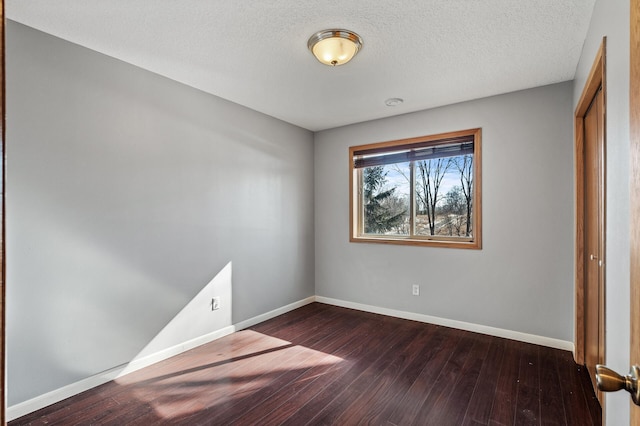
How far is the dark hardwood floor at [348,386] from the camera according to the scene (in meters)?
2.00

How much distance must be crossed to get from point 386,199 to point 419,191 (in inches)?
17.7

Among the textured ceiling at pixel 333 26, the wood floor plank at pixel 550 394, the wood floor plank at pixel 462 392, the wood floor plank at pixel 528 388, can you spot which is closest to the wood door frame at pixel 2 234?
the textured ceiling at pixel 333 26

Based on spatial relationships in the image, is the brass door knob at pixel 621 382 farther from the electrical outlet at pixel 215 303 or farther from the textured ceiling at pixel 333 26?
the electrical outlet at pixel 215 303

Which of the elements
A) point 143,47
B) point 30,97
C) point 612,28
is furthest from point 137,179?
point 612,28

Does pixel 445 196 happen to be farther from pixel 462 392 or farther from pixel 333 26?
pixel 333 26

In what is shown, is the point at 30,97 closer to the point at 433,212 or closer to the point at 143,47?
the point at 143,47

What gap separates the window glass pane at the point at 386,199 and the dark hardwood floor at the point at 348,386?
55.0 inches

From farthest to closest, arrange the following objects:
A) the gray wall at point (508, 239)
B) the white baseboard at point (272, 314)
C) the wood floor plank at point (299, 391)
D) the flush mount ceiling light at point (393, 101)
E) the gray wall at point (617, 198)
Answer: the white baseboard at point (272, 314) < the flush mount ceiling light at point (393, 101) < the gray wall at point (508, 239) < the wood floor plank at point (299, 391) < the gray wall at point (617, 198)

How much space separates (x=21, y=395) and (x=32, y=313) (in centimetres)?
50

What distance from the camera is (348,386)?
2.36m

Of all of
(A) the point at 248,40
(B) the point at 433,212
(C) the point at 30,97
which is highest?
(A) the point at 248,40

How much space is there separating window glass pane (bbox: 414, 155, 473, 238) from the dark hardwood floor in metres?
1.18

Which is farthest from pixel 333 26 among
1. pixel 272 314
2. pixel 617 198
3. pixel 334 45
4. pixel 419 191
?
pixel 272 314

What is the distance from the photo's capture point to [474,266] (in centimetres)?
339
